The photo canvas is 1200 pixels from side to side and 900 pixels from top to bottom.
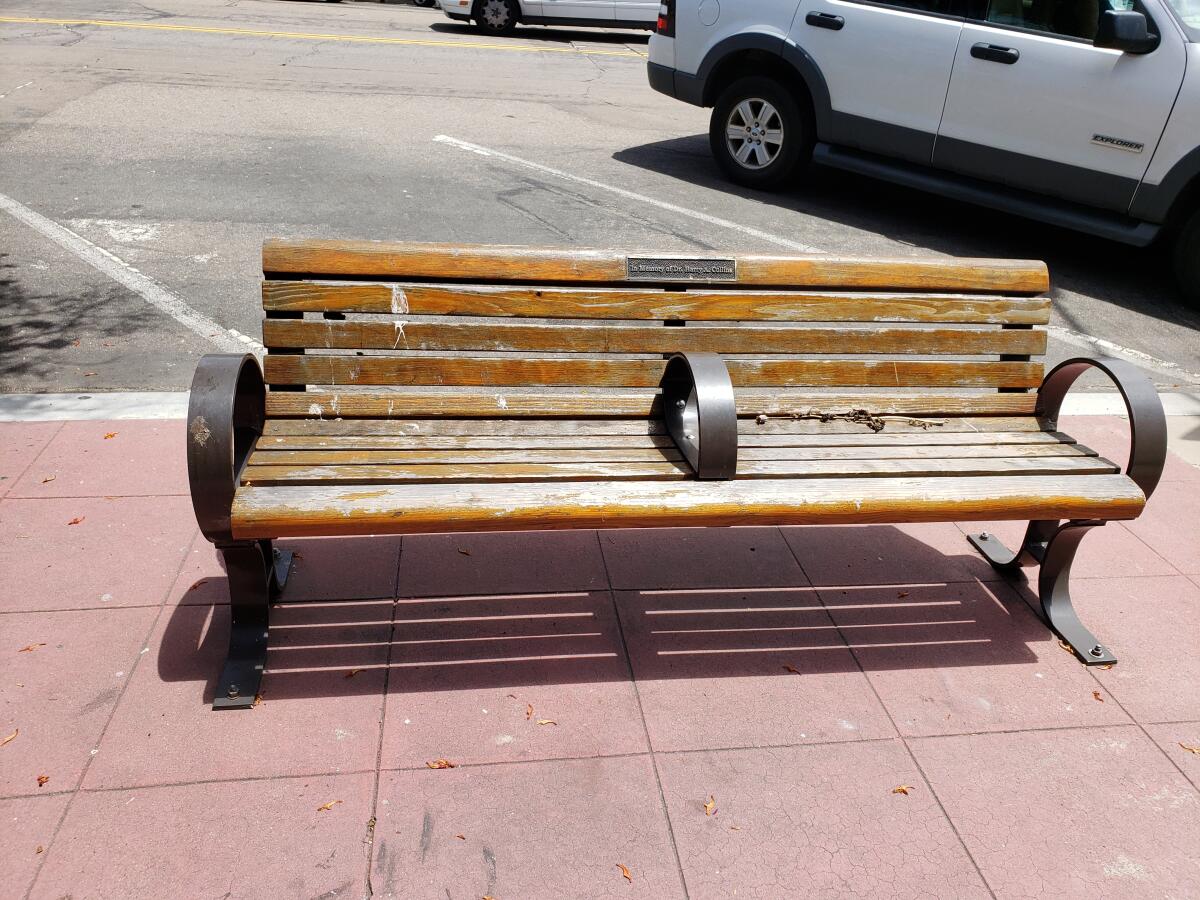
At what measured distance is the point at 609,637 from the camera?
10.9ft

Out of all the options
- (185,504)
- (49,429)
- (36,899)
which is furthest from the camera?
(49,429)

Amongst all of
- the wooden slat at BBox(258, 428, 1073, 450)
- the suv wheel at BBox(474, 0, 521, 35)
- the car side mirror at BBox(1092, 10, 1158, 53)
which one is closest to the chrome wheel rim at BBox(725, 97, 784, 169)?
the car side mirror at BBox(1092, 10, 1158, 53)

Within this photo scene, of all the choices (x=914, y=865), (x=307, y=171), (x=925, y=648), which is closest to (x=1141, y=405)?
(x=925, y=648)

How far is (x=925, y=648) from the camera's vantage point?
3.38 meters

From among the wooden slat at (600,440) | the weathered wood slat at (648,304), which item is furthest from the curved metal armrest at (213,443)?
the weathered wood slat at (648,304)

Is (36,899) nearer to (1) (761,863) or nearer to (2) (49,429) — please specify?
(1) (761,863)

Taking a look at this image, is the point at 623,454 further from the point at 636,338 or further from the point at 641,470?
the point at 636,338

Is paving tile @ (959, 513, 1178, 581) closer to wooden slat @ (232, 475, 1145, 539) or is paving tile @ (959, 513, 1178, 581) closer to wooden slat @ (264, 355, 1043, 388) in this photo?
wooden slat @ (264, 355, 1043, 388)

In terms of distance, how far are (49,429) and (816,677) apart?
323 centimetres

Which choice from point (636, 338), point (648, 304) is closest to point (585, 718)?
point (636, 338)

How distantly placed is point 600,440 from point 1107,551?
213 centimetres

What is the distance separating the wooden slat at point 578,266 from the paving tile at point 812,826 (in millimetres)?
1471

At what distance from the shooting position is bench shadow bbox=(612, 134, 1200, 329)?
7.16 meters

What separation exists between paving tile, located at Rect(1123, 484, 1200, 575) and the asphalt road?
152 centimetres
